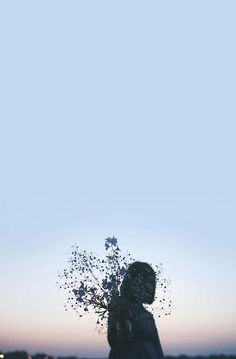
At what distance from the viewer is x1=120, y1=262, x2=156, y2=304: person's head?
29.4 ft

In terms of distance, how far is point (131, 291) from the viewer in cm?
902

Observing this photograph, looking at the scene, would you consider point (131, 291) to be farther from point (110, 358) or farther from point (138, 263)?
point (110, 358)

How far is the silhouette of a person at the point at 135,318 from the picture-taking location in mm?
8961

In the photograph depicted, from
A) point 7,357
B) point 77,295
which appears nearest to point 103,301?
point 77,295

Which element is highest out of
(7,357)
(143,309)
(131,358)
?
(7,357)

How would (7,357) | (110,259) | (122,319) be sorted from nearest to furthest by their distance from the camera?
(122,319) → (110,259) → (7,357)

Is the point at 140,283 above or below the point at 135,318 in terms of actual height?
above

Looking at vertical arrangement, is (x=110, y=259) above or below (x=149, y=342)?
above

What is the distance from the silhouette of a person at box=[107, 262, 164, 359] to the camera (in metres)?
8.96

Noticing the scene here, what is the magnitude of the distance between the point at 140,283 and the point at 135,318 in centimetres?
49

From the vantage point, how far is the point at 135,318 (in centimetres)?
901

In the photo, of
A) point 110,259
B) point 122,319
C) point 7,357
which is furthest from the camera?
point 7,357

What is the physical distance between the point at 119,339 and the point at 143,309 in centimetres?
52

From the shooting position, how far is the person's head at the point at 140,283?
8961 mm
